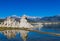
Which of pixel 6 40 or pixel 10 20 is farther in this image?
pixel 10 20

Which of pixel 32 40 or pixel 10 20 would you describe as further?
pixel 10 20

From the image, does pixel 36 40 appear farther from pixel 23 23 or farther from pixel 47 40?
pixel 23 23

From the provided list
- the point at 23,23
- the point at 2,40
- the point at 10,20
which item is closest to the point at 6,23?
the point at 10,20

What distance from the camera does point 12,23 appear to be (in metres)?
90.9

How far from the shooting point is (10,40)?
137 ft

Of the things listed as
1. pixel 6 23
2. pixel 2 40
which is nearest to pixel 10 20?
pixel 6 23

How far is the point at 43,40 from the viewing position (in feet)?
136

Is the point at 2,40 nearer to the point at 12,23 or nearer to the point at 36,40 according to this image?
the point at 36,40

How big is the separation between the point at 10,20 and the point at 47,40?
55132mm

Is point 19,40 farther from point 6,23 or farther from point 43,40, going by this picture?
point 6,23

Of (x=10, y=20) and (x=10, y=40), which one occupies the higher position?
(x=10, y=20)

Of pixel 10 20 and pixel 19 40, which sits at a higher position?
pixel 10 20

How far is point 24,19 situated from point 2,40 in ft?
172

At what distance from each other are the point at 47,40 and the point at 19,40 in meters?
6.66
